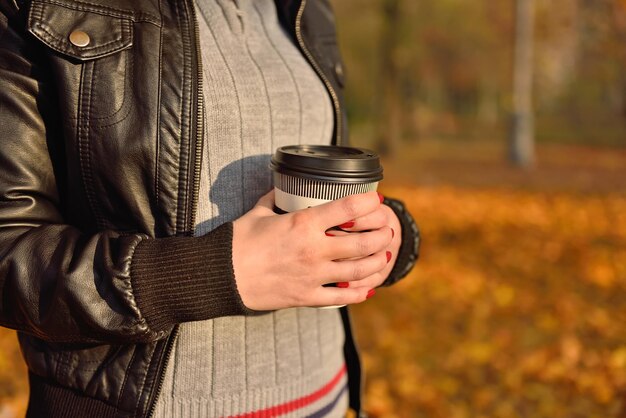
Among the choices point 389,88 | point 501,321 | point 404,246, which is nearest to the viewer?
point 404,246

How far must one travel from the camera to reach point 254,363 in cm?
139

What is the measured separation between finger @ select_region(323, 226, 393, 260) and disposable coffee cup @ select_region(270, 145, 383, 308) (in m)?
0.09

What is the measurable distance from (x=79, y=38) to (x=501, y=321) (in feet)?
14.8

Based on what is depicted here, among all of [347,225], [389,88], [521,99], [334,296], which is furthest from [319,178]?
[389,88]

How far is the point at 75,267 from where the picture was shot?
110cm

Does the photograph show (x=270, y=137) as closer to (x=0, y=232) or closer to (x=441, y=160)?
(x=0, y=232)

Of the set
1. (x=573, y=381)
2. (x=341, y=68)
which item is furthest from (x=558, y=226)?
(x=341, y=68)

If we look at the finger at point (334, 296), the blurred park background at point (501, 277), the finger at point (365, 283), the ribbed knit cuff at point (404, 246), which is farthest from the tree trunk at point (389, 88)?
the finger at point (334, 296)

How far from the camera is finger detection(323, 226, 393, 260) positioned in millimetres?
1120

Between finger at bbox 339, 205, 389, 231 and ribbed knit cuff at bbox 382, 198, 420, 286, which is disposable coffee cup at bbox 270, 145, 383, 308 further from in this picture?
ribbed knit cuff at bbox 382, 198, 420, 286

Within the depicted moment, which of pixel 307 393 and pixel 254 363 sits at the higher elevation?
pixel 254 363

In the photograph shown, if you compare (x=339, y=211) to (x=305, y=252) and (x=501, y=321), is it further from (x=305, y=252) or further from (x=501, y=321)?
(x=501, y=321)

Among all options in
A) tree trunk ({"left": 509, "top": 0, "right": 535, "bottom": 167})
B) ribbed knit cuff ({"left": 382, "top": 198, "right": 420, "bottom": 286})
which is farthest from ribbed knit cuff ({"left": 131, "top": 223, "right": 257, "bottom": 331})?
tree trunk ({"left": 509, "top": 0, "right": 535, "bottom": 167})

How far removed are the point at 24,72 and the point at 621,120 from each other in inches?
1128
